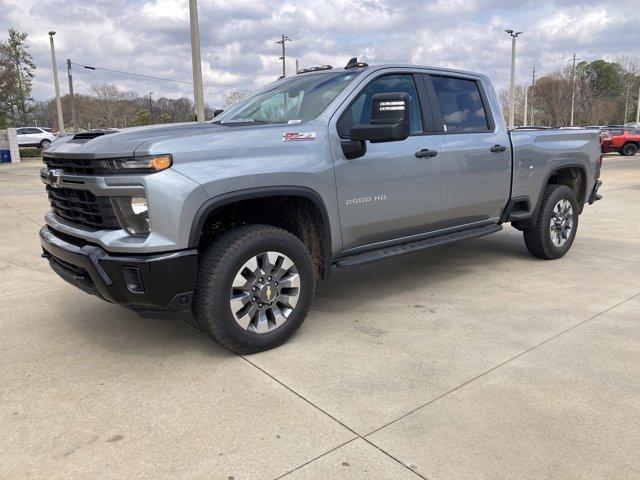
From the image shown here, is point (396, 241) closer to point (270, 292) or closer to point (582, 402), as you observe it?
point (270, 292)

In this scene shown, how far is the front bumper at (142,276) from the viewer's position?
3.18 metres

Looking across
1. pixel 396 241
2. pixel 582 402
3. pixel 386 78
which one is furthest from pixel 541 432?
pixel 386 78

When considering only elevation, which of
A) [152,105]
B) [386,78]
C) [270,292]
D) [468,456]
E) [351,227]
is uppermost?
[152,105]

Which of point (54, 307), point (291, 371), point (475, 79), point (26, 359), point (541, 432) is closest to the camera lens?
point (541, 432)

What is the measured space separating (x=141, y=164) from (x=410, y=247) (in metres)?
2.35

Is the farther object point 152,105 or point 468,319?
point 152,105

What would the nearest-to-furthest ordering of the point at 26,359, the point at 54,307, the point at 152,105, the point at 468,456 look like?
1. the point at 468,456
2. the point at 26,359
3. the point at 54,307
4. the point at 152,105

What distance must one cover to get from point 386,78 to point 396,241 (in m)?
1.32

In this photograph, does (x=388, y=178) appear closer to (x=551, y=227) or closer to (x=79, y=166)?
(x=79, y=166)

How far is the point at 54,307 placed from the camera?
482cm

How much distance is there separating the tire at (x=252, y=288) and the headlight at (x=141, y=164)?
616mm

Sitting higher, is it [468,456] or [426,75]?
[426,75]

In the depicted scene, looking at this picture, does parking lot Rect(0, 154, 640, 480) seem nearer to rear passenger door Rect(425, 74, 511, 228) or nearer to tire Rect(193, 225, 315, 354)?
tire Rect(193, 225, 315, 354)

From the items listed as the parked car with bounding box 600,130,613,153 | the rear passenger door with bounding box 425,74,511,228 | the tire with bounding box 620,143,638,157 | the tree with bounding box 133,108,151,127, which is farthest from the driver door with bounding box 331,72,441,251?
the tree with bounding box 133,108,151,127
